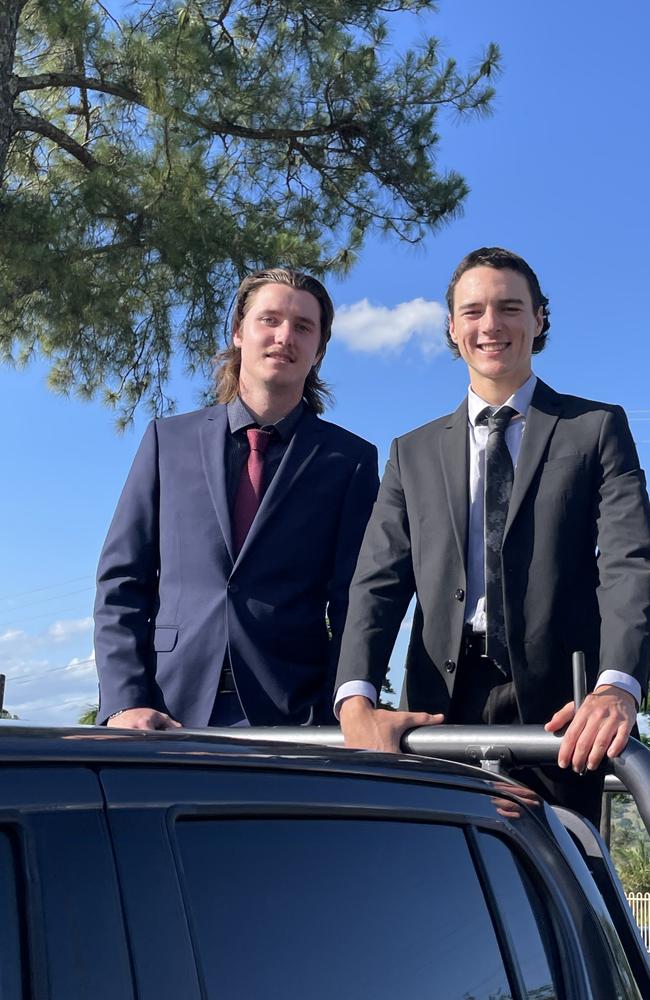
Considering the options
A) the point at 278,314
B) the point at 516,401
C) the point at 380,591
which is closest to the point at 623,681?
the point at 380,591

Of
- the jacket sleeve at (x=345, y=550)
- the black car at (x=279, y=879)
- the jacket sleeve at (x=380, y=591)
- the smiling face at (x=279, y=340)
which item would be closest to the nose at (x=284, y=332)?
the smiling face at (x=279, y=340)

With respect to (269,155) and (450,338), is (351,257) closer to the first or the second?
(269,155)

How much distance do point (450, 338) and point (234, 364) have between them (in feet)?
2.34

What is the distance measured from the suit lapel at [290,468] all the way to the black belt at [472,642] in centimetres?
64

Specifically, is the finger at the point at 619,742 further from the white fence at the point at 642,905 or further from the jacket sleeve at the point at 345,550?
the white fence at the point at 642,905

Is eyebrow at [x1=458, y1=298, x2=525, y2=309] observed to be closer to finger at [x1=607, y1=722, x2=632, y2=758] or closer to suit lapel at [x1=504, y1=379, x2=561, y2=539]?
suit lapel at [x1=504, y1=379, x2=561, y2=539]

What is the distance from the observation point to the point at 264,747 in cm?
131

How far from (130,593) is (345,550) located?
0.54 m

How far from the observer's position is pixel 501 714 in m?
2.46

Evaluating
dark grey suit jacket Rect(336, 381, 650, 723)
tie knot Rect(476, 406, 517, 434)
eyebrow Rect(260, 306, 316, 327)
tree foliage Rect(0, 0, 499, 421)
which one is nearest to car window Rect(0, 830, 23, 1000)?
dark grey suit jacket Rect(336, 381, 650, 723)

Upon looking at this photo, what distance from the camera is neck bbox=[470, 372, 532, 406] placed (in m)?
2.69

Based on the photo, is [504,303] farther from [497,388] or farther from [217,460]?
[217,460]

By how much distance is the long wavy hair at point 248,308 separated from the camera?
127 inches

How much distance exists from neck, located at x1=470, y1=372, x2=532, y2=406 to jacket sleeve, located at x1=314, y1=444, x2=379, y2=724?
0.50m
